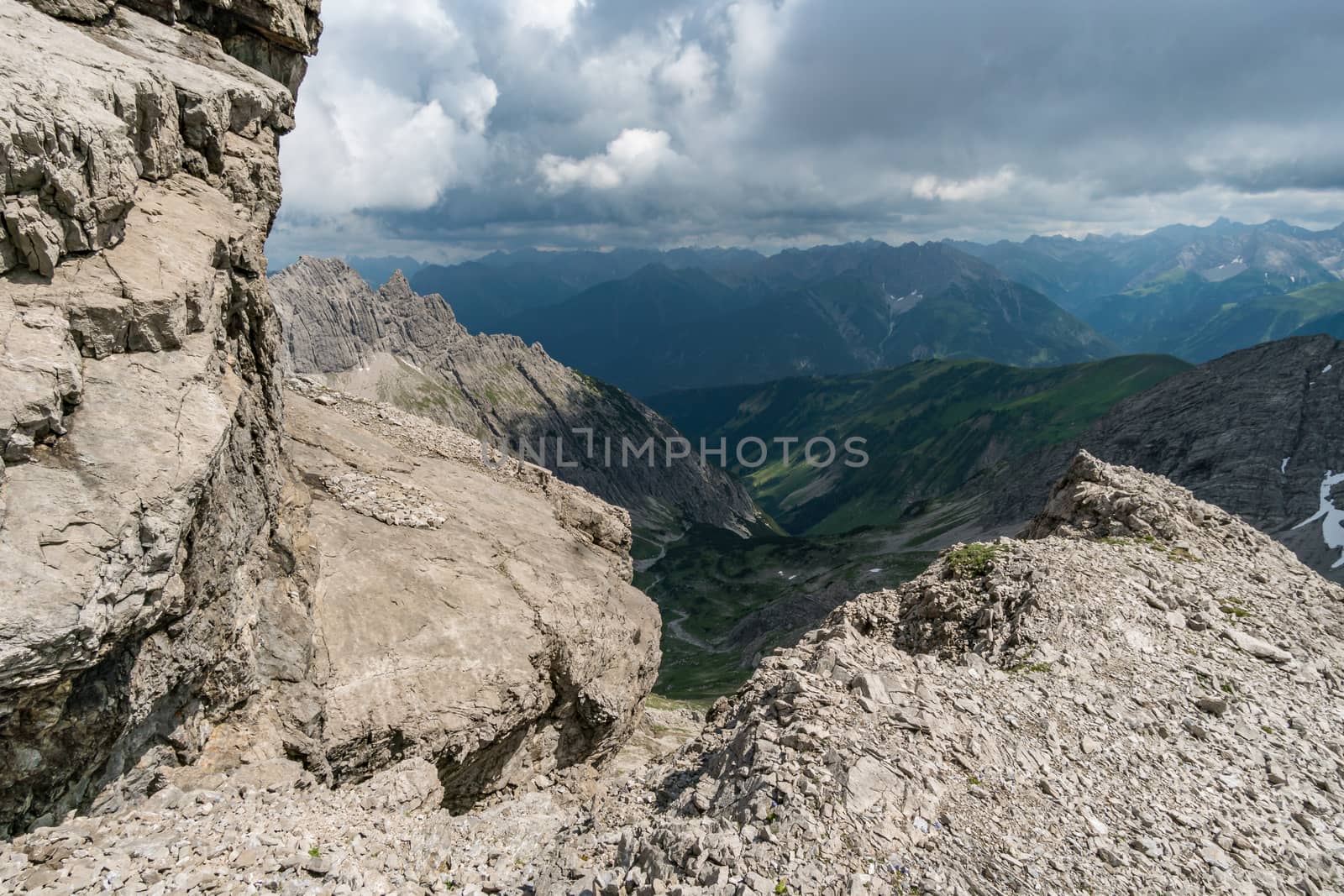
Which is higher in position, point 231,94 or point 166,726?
point 231,94

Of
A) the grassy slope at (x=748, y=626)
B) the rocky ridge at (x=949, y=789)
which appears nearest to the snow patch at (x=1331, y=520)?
the grassy slope at (x=748, y=626)

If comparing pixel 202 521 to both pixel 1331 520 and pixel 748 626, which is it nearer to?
pixel 748 626

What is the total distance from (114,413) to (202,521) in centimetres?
340

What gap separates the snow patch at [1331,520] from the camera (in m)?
133

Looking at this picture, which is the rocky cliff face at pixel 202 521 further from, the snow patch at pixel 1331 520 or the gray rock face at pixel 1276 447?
the gray rock face at pixel 1276 447

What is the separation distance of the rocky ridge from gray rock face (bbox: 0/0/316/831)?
239 centimetres

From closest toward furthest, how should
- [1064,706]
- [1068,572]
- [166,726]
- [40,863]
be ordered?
[40,863]
[166,726]
[1064,706]
[1068,572]

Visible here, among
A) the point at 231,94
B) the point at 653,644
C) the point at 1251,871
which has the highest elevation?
the point at 231,94

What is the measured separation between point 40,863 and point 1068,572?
28096 mm

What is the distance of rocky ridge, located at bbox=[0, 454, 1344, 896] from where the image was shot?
13.5m

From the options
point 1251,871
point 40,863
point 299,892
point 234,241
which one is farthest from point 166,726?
point 1251,871

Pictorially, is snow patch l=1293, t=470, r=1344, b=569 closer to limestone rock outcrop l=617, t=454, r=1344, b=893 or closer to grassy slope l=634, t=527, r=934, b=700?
grassy slope l=634, t=527, r=934, b=700

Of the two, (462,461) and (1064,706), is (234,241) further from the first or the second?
(1064,706)

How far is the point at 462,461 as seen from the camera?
1460 inches
